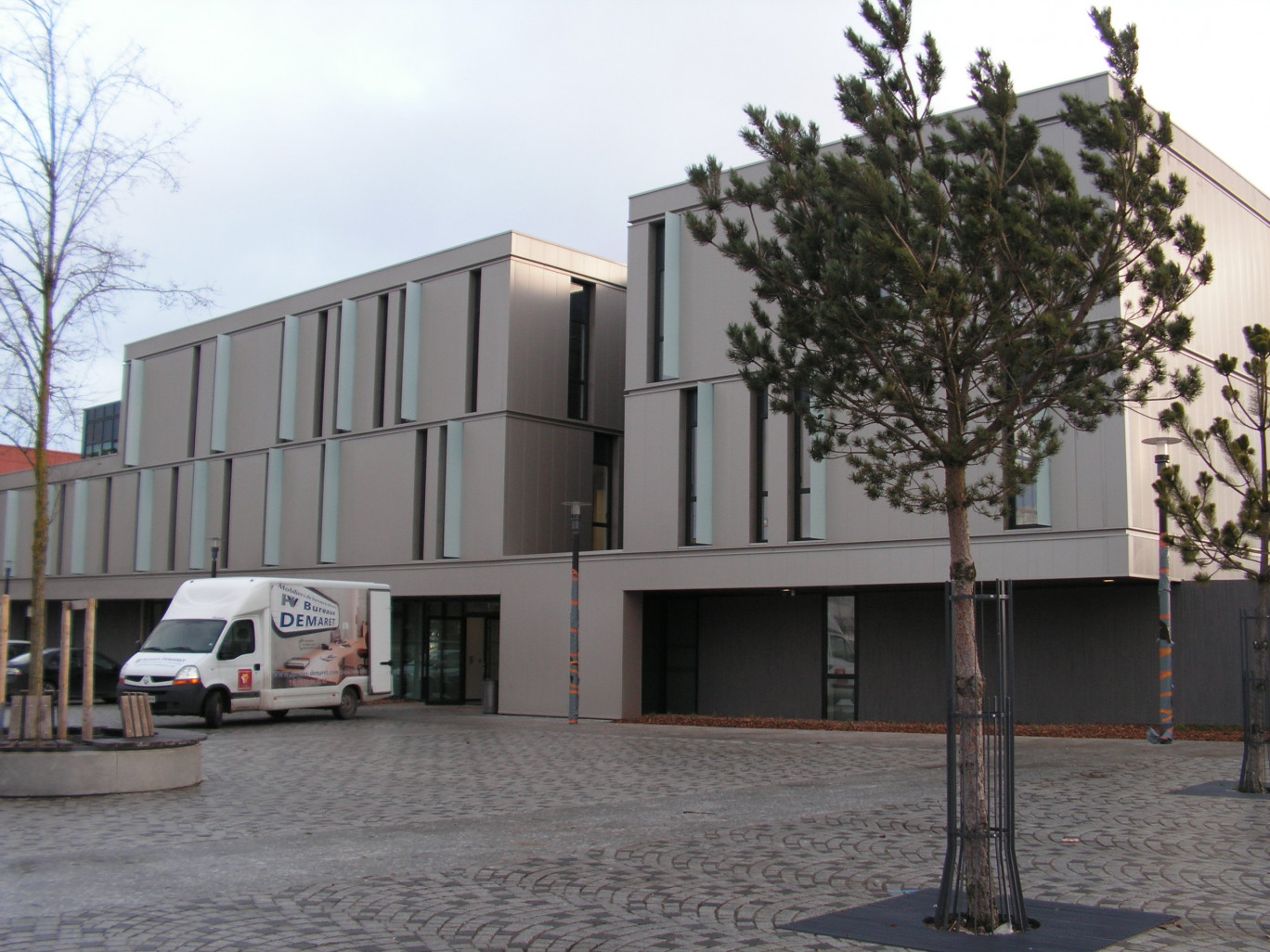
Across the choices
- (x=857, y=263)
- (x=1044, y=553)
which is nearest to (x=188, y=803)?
(x=857, y=263)

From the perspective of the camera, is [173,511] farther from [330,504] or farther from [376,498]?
[376,498]

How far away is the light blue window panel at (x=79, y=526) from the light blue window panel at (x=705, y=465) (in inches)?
1142

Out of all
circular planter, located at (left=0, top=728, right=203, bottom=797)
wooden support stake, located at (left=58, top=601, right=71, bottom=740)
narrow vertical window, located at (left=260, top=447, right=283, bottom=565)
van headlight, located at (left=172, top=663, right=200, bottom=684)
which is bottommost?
circular planter, located at (left=0, top=728, right=203, bottom=797)

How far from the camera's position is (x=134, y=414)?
4531 centimetres

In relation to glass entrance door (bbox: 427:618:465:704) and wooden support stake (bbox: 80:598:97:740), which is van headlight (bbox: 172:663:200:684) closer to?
wooden support stake (bbox: 80:598:97:740)

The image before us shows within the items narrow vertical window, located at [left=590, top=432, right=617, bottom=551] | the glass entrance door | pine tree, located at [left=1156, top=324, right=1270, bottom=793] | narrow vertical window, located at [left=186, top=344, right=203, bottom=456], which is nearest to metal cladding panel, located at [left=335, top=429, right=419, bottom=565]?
the glass entrance door

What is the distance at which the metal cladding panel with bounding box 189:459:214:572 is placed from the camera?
41125mm

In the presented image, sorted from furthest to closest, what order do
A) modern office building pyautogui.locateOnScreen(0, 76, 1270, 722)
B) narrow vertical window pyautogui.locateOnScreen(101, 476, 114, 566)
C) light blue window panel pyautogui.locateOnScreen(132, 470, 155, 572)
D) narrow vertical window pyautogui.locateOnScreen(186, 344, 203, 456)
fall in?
1. narrow vertical window pyautogui.locateOnScreen(101, 476, 114, 566)
2. light blue window panel pyautogui.locateOnScreen(132, 470, 155, 572)
3. narrow vertical window pyautogui.locateOnScreen(186, 344, 203, 456)
4. modern office building pyautogui.locateOnScreen(0, 76, 1270, 722)

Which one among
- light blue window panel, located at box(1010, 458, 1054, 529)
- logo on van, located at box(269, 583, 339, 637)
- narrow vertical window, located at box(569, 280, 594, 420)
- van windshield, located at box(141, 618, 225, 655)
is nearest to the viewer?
light blue window panel, located at box(1010, 458, 1054, 529)

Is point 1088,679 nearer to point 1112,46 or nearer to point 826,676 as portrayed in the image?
point 826,676

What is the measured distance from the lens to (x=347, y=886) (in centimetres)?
850

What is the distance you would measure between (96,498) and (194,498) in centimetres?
781

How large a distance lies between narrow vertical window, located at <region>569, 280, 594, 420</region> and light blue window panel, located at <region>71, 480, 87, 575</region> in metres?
23.3

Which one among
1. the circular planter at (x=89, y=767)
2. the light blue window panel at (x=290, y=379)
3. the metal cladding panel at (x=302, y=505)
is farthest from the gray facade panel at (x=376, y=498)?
the circular planter at (x=89, y=767)
